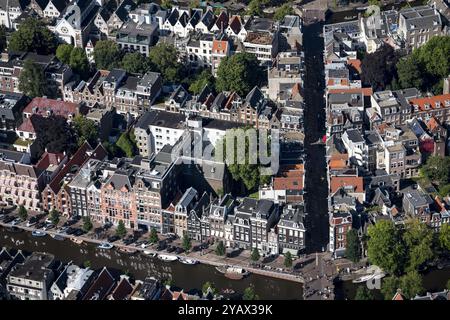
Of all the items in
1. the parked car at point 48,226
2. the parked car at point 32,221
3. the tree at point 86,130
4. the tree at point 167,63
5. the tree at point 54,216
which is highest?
the tree at point 167,63

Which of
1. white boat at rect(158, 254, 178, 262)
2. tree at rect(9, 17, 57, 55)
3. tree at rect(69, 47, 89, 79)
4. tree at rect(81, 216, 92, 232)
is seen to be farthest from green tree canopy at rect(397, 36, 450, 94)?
tree at rect(9, 17, 57, 55)

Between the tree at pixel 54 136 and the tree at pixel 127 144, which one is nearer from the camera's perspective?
the tree at pixel 54 136

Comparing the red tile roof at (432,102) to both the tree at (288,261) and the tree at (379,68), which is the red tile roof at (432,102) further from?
the tree at (288,261)

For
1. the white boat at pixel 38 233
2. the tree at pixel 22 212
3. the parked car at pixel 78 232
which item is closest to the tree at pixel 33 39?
the tree at pixel 22 212

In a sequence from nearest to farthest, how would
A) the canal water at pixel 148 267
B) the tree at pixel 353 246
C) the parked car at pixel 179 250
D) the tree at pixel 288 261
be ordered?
the canal water at pixel 148 267 < the tree at pixel 353 246 < the tree at pixel 288 261 < the parked car at pixel 179 250

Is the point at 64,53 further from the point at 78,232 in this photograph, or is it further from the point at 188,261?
the point at 188,261

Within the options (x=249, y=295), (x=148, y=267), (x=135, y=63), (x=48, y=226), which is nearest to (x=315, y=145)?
(x=135, y=63)

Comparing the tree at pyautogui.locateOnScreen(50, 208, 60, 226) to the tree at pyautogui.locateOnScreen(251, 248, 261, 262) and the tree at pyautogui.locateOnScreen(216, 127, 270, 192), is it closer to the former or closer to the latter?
the tree at pyautogui.locateOnScreen(216, 127, 270, 192)
